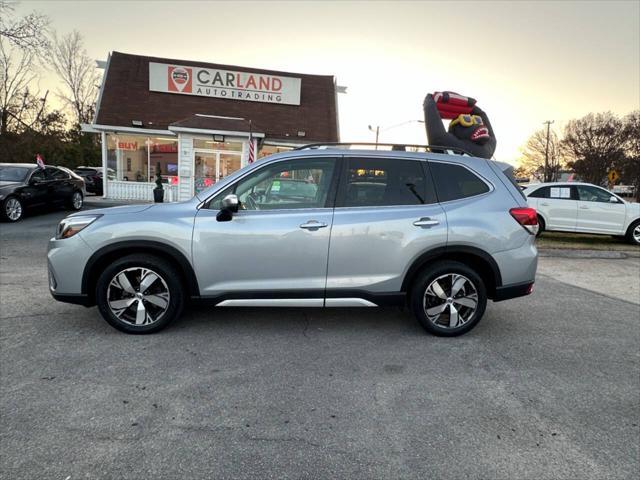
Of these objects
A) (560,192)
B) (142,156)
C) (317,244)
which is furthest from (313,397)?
(142,156)

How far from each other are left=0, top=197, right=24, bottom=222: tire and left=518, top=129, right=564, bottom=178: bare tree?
5388 centimetres

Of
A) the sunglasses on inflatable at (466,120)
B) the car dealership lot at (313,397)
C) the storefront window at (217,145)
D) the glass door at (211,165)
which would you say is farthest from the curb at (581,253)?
the storefront window at (217,145)

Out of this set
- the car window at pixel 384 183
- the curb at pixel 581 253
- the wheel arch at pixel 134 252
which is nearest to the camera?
the wheel arch at pixel 134 252

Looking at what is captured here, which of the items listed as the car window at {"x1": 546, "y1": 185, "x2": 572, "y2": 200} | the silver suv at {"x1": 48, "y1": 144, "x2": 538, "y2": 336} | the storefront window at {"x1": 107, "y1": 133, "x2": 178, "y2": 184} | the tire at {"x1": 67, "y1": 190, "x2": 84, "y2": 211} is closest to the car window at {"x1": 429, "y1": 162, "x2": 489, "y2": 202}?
the silver suv at {"x1": 48, "y1": 144, "x2": 538, "y2": 336}

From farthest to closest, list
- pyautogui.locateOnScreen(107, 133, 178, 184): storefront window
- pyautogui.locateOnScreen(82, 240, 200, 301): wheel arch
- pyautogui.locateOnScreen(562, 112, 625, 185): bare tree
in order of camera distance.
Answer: pyautogui.locateOnScreen(562, 112, 625, 185): bare tree < pyautogui.locateOnScreen(107, 133, 178, 184): storefront window < pyautogui.locateOnScreen(82, 240, 200, 301): wheel arch

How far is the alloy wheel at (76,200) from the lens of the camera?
13.8m

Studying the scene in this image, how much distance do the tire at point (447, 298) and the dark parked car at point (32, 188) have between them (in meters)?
11.6

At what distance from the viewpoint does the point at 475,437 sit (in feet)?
8.64

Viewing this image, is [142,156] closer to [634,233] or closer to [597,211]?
[597,211]

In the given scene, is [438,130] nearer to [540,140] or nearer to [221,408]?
[221,408]

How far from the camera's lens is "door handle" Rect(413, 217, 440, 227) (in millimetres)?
4043

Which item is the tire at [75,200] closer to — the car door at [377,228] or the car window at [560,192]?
the car door at [377,228]

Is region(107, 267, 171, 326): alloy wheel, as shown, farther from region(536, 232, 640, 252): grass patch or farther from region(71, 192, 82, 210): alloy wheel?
region(71, 192, 82, 210): alloy wheel

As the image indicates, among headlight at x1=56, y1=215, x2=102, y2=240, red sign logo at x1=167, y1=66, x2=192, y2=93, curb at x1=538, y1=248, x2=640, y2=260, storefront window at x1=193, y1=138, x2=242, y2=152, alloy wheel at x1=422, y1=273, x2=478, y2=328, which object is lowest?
curb at x1=538, y1=248, x2=640, y2=260
